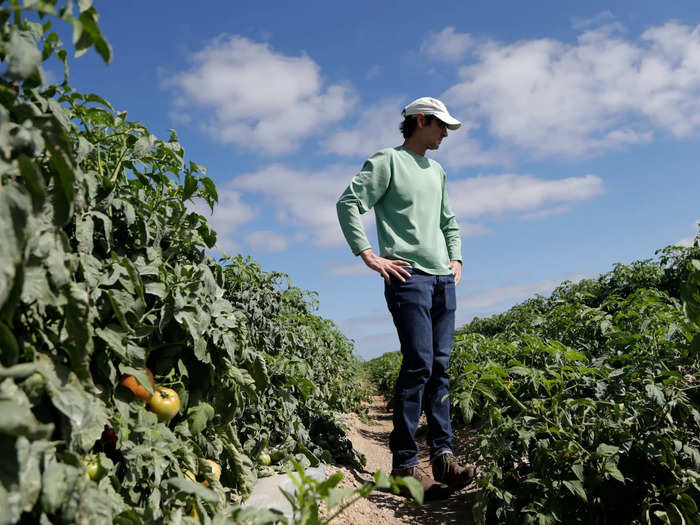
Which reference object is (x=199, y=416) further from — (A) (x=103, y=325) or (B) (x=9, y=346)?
(B) (x=9, y=346)

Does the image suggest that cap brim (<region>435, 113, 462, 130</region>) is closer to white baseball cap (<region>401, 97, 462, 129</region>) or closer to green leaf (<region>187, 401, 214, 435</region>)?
white baseball cap (<region>401, 97, 462, 129</region>)

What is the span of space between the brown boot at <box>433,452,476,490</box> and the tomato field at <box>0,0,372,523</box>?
1.03 metres

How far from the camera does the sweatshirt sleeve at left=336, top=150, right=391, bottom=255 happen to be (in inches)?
124

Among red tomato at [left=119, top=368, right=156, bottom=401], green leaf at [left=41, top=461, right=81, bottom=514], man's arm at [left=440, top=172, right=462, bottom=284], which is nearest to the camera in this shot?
green leaf at [left=41, top=461, right=81, bottom=514]

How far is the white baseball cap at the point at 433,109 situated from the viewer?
10.9 ft

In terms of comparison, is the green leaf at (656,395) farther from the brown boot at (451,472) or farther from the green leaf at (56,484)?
the green leaf at (56,484)

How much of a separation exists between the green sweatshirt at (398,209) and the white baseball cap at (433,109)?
0.27 metres

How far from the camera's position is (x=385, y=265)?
308 cm

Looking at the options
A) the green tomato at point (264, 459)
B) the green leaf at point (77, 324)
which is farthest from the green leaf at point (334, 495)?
the green tomato at point (264, 459)

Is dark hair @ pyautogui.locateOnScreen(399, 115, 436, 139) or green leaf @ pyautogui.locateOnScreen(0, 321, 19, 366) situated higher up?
dark hair @ pyautogui.locateOnScreen(399, 115, 436, 139)

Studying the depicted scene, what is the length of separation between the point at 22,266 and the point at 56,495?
0.45 m

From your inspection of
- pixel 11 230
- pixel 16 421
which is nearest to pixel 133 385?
pixel 16 421

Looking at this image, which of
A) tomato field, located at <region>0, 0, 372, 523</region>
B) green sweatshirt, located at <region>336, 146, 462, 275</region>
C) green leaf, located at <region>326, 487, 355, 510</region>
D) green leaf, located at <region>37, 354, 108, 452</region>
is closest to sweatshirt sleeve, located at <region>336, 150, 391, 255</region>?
green sweatshirt, located at <region>336, 146, 462, 275</region>

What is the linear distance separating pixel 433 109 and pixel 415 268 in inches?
39.7
